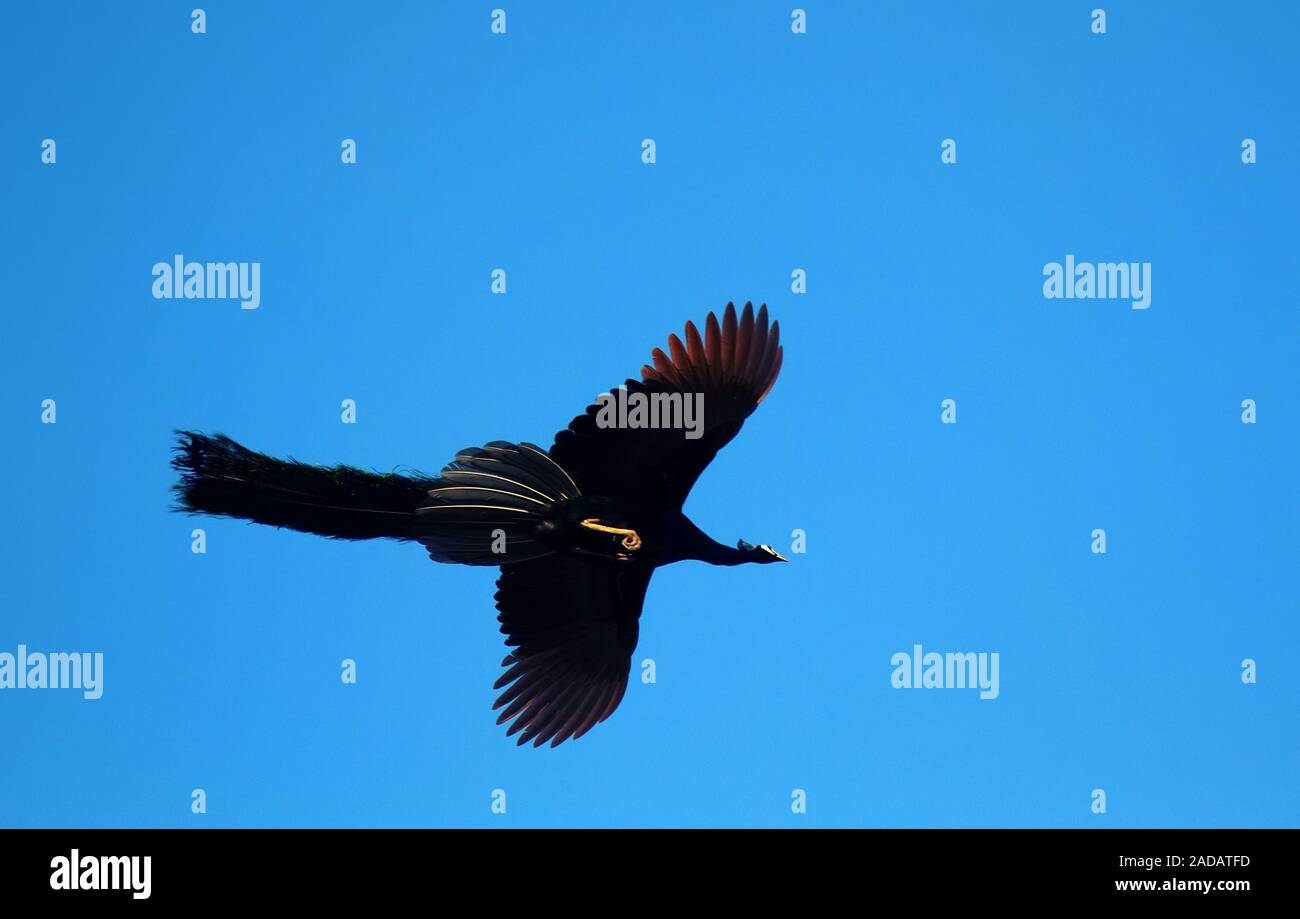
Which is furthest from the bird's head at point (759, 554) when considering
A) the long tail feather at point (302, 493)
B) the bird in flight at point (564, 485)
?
the long tail feather at point (302, 493)

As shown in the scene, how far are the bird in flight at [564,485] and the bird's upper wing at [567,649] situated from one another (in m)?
1.42

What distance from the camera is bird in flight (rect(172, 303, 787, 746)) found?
20.4 metres

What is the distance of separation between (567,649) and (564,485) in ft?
11.1

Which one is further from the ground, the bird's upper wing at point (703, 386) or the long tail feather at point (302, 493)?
the bird's upper wing at point (703, 386)

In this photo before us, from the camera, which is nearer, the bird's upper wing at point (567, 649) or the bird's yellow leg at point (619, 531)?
the bird's yellow leg at point (619, 531)

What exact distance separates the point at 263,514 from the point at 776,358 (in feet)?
20.7

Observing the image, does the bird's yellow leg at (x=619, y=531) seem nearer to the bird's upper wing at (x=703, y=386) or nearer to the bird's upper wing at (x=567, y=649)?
the bird's upper wing at (x=703, y=386)

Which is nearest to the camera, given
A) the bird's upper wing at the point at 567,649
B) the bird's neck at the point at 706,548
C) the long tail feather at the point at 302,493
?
the long tail feather at the point at 302,493

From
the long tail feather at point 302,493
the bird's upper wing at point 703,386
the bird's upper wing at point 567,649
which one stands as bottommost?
the bird's upper wing at point 567,649

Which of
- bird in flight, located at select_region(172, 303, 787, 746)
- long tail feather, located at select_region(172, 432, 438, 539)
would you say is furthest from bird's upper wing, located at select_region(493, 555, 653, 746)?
long tail feather, located at select_region(172, 432, 438, 539)

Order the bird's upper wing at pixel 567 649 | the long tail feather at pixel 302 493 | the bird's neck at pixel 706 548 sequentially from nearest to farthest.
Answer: the long tail feather at pixel 302 493 < the bird's neck at pixel 706 548 < the bird's upper wing at pixel 567 649

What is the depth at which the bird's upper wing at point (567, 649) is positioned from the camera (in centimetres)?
2314

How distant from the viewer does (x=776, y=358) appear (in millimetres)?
20750
